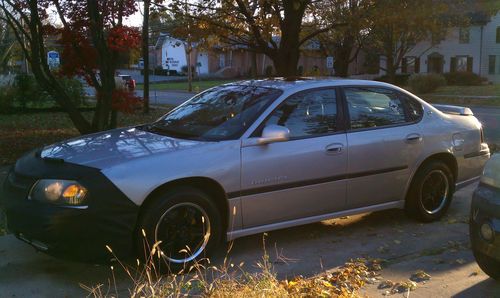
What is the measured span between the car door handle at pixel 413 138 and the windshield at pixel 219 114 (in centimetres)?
152

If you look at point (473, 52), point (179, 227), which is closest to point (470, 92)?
point (473, 52)

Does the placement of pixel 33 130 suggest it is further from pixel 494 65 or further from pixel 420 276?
pixel 494 65

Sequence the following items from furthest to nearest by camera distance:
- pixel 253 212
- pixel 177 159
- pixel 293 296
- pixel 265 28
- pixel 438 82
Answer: pixel 438 82 < pixel 265 28 < pixel 253 212 < pixel 177 159 < pixel 293 296

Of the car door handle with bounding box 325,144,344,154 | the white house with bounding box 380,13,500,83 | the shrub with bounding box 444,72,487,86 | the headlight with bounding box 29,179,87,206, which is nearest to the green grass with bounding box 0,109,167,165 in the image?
the headlight with bounding box 29,179,87,206

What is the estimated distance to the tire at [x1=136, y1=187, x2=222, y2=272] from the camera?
14.3ft

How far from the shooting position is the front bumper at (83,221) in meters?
4.13

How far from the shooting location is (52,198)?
4219 millimetres

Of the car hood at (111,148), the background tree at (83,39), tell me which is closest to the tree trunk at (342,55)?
the background tree at (83,39)

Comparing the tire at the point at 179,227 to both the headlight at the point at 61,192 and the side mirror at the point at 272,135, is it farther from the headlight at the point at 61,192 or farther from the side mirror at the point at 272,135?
the side mirror at the point at 272,135

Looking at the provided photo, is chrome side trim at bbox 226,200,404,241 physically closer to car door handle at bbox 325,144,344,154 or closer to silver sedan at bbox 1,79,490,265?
silver sedan at bbox 1,79,490,265

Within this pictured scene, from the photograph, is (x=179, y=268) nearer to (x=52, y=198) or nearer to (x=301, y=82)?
(x=52, y=198)

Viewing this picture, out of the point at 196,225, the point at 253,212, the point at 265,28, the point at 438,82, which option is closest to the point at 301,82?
the point at 253,212

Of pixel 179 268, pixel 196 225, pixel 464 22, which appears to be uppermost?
pixel 464 22

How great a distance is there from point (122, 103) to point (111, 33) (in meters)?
1.37
